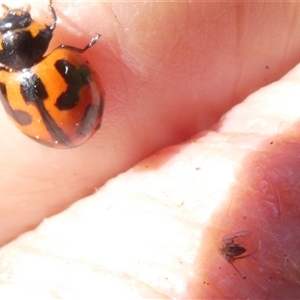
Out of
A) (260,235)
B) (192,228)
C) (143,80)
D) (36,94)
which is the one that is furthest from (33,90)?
(260,235)

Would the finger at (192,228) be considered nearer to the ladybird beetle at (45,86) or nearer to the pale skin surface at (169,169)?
the pale skin surface at (169,169)

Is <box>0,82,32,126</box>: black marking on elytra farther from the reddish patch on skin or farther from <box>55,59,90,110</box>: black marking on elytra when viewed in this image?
the reddish patch on skin

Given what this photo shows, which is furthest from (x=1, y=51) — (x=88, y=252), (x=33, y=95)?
(x=88, y=252)

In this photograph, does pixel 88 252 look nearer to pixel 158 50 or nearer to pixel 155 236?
pixel 155 236

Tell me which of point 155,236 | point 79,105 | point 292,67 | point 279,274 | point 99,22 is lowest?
point 279,274

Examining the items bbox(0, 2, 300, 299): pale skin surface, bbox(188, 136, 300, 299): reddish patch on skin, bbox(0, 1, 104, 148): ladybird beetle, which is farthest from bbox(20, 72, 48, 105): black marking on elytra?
bbox(188, 136, 300, 299): reddish patch on skin

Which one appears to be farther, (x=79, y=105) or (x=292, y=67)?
(x=292, y=67)

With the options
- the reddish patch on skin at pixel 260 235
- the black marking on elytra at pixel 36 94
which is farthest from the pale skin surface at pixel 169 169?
the black marking on elytra at pixel 36 94
